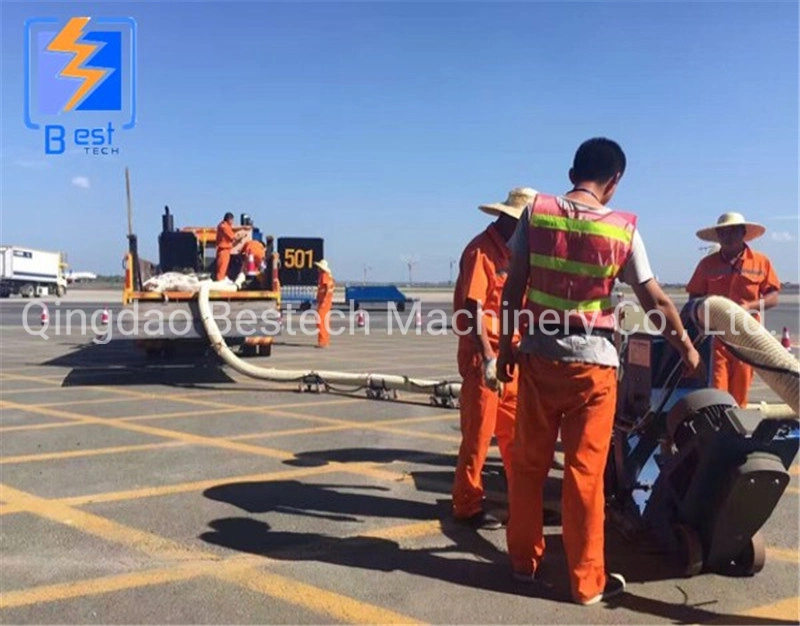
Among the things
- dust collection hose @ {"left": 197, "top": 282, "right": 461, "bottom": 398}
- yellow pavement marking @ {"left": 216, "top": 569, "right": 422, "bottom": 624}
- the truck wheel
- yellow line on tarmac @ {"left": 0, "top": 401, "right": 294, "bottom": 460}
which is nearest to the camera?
yellow pavement marking @ {"left": 216, "top": 569, "right": 422, "bottom": 624}

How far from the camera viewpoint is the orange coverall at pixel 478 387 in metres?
4.88

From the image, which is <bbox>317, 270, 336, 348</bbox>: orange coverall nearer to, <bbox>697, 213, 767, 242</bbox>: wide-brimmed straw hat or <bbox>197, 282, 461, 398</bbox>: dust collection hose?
<bbox>197, 282, 461, 398</bbox>: dust collection hose

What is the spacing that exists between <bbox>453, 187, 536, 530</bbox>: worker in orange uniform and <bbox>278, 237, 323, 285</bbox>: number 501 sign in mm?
11167

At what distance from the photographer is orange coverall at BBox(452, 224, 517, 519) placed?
488 centimetres

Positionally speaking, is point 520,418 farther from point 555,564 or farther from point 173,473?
point 173,473

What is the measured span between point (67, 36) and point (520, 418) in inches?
489

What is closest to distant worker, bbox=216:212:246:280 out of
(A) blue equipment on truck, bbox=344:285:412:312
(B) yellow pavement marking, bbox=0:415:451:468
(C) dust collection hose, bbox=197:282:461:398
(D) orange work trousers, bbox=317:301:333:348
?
(C) dust collection hose, bbox=197:282:461:398

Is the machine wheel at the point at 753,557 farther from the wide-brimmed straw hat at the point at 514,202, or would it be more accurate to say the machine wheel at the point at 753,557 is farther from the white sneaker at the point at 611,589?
the wide-brimmed straw hat at the point at 514,202

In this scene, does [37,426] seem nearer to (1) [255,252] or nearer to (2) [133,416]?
(2) [133,416]

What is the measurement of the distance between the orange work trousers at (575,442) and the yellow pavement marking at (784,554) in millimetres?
1255

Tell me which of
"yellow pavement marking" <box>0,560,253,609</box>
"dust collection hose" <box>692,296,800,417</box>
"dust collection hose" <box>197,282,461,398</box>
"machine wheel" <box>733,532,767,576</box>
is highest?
"dust collection hose" <box>692,296,800,417</box>

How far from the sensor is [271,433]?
308 inches

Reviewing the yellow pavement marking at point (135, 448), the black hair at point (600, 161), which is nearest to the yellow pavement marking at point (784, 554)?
the black hair at point (600, 161)

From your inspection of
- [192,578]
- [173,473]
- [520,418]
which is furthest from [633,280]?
[173,473]
